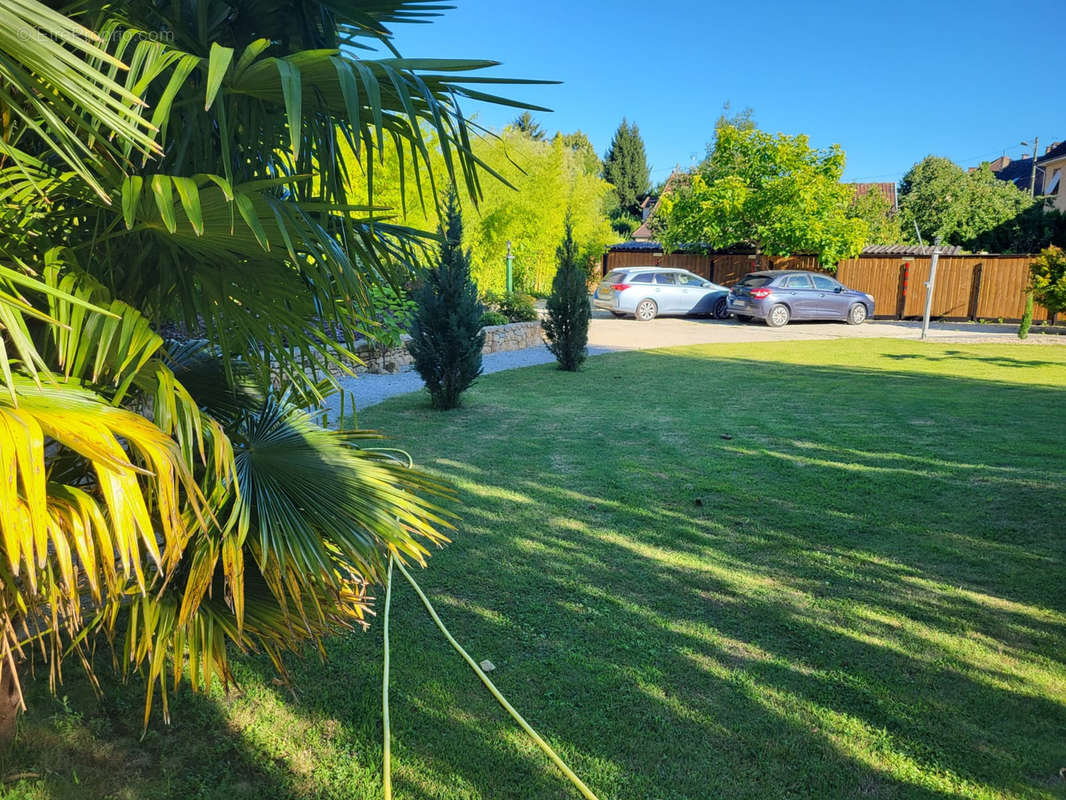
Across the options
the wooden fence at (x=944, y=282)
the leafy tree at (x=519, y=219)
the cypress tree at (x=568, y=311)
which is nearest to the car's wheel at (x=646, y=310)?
the leafy tree at (x=519, y=219)

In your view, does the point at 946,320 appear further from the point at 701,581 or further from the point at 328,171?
the point at 328,171

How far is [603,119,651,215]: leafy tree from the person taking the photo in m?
59.3

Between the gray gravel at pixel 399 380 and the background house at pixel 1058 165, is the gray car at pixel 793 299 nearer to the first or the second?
A: the gray gravel at pixel 399 380

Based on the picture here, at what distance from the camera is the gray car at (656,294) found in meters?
19.8

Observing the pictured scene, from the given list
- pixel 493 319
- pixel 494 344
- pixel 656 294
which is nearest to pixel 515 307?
pixel 493 319

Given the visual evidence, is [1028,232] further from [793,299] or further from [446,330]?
[446,330]

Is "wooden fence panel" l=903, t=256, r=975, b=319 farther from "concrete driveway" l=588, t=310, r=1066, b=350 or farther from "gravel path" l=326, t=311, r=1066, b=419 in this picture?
"gravel path" l=326, t=311, r=1066, b=419

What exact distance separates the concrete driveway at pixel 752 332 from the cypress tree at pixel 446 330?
6488mm

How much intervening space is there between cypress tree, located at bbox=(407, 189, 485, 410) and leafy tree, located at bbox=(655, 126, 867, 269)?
16.7 metres

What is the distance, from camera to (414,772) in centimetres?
230

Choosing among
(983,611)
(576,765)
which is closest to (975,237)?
(983,611)

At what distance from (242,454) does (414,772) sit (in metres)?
1.24

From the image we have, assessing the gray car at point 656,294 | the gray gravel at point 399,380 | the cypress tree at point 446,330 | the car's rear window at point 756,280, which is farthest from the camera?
the gray car at point 656,294

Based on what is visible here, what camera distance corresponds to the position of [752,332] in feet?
57.1
